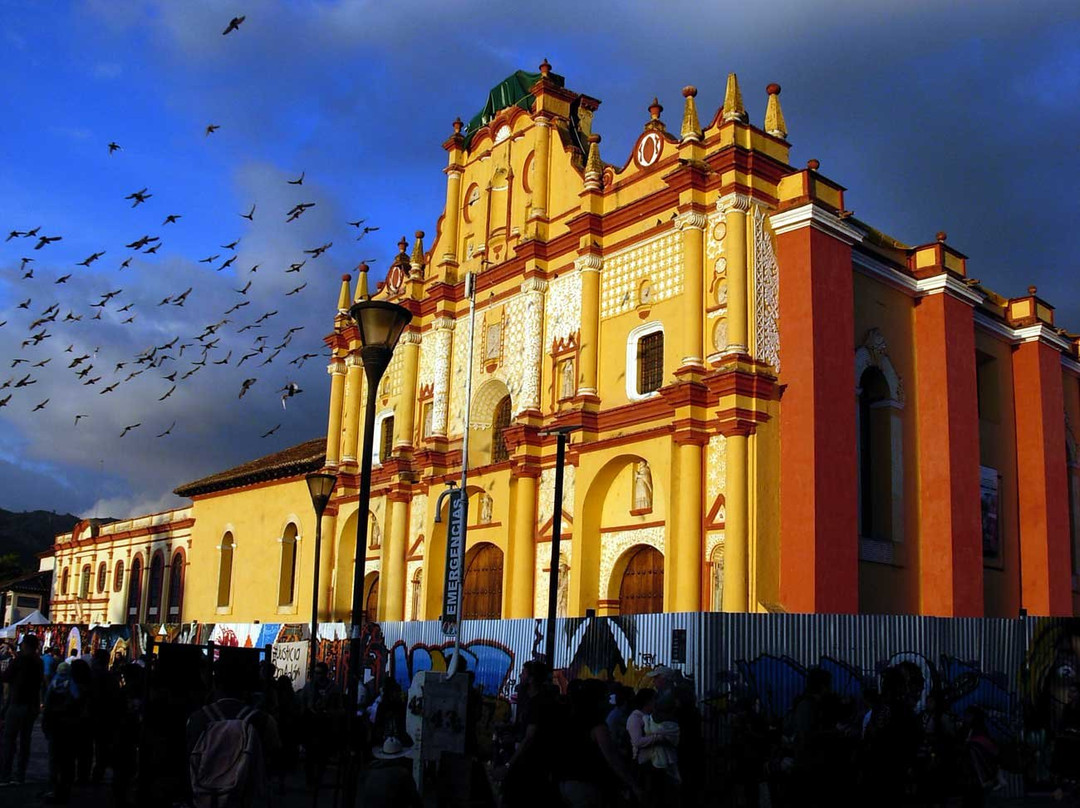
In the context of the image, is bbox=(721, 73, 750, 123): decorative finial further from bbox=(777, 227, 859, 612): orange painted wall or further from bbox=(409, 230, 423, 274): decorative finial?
bbox=(409, 230, 423, 274): decorative finial

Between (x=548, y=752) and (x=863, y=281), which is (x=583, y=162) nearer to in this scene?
(x=863, y=281)

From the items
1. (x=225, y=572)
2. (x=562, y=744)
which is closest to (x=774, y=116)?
(x=562, y=744)

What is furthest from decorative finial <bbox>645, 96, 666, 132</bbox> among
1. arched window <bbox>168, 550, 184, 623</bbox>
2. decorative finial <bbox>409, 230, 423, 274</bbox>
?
arched window <bbox>168, 550, 184, 623</bbox>

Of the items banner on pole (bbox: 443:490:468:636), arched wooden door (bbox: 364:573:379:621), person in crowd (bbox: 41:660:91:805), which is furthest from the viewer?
arched wooden door (bbox: 364:573:379:621)

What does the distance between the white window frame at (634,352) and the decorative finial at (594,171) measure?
3778mm

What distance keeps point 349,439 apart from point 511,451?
8992mm

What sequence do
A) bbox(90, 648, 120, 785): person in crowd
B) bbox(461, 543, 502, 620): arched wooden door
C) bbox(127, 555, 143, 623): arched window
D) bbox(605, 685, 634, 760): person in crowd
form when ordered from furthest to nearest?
1. bbox(127, 555, 143, 623): arched window
2. bbox(461, 543, 502, 620): arched wooden door
3. bbox(90, 648, 120, 785): person in crowd
4. bbox(605, 685, 634, 760): person in crowd

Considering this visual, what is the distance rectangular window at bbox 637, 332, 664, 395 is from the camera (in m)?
24.3

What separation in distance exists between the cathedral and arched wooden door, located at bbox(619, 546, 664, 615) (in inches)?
2.3

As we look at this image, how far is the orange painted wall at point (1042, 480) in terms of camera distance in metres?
27.2

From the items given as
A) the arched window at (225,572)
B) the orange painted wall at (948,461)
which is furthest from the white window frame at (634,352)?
the arched window at (225,572)

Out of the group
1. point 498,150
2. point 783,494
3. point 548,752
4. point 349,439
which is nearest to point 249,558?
point 349,439

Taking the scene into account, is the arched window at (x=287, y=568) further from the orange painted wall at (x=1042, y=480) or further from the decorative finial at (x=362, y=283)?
the orange painted wall at (x=1042, y=480)

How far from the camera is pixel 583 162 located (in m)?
28.1
